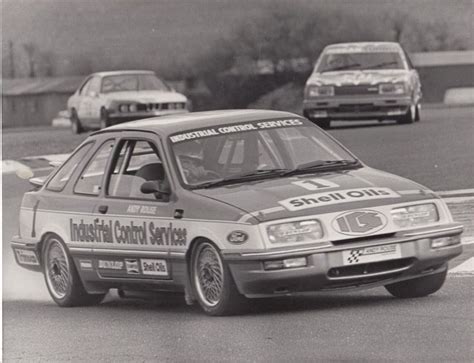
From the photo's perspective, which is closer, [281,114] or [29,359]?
[29,359]

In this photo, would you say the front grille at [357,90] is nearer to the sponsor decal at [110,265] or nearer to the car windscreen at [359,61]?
the car windscreen at [359,61]

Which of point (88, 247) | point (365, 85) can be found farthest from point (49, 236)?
point (365, 85)

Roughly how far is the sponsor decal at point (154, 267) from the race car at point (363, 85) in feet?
5.18

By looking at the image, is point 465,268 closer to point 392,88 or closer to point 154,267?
point 392,88

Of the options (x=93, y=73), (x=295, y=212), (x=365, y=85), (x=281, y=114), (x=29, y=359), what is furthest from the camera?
(x=93, y=73)

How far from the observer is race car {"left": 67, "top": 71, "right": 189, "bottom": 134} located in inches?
342

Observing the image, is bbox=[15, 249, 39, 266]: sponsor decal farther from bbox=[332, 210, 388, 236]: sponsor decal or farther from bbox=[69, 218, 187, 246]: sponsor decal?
bbox=[332, 210, 388, 236]: sponsor decal

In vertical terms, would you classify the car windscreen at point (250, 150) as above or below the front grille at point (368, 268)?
above

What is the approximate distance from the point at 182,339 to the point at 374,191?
142 centimetres

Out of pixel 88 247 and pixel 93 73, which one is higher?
pixel 93 73

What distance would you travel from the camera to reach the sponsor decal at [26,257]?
8492mm

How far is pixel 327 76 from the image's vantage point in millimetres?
8172

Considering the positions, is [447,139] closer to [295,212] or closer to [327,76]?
[327,76]

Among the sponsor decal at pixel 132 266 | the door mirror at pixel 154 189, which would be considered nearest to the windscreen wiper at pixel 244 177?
the door mirror at pixel 154 189
